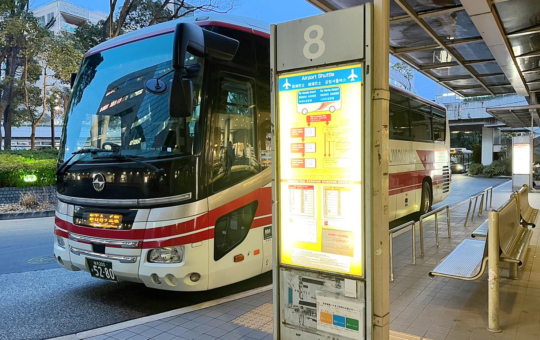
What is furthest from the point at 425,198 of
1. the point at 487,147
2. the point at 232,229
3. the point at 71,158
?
the point at 487,147

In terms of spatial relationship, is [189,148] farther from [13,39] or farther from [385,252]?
[13,39]

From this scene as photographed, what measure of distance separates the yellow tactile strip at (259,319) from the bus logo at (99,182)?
2303mm

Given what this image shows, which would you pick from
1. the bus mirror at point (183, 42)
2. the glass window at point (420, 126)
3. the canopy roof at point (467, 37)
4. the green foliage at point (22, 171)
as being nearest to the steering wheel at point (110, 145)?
the bus mirror at point (183, 42)

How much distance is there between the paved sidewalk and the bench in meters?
0.33

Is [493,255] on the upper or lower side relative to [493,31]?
lower

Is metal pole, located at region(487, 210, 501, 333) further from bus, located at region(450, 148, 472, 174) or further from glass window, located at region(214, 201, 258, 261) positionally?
bus, located at region(450, 148, 472, 174)

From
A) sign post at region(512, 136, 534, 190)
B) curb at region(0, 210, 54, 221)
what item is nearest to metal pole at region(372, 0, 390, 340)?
curb at region(0, 210, 54, 221)

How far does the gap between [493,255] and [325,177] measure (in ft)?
7.33

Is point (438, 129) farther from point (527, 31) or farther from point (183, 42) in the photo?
point (183, 42)

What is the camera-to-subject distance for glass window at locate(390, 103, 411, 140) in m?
10.2

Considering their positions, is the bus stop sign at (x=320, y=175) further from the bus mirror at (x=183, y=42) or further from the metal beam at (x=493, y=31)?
the metal beam at (x=493, y=31)

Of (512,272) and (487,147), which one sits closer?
(512,272)

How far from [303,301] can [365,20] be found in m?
2.25

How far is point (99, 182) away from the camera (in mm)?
5113
